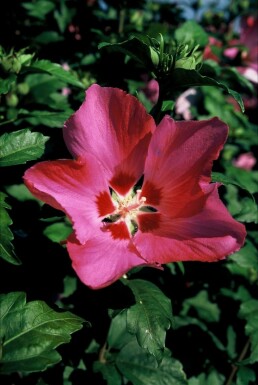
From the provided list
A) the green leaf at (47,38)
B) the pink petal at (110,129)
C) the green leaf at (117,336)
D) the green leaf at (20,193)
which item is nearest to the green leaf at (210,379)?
the green leaf at (117,336)

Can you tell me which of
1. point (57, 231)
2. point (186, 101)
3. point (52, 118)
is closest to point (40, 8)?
point (186, 101)

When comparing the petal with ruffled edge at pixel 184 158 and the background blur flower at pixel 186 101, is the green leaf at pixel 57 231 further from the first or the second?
the background blur flower at pixel 186 101

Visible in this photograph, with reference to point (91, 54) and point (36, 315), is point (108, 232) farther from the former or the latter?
point (91, 54)

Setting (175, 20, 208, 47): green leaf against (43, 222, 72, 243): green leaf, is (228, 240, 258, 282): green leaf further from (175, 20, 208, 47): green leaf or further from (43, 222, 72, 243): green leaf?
(175, 20, 208, 47): green leaf

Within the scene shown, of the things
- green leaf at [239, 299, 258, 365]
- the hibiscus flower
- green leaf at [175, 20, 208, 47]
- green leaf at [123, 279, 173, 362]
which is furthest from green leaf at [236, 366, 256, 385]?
green leaf at [175, 20, 208, 47]

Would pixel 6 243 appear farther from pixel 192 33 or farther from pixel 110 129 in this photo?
pixel 192 33

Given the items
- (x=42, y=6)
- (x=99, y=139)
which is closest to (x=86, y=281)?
(x=99, y=139)
